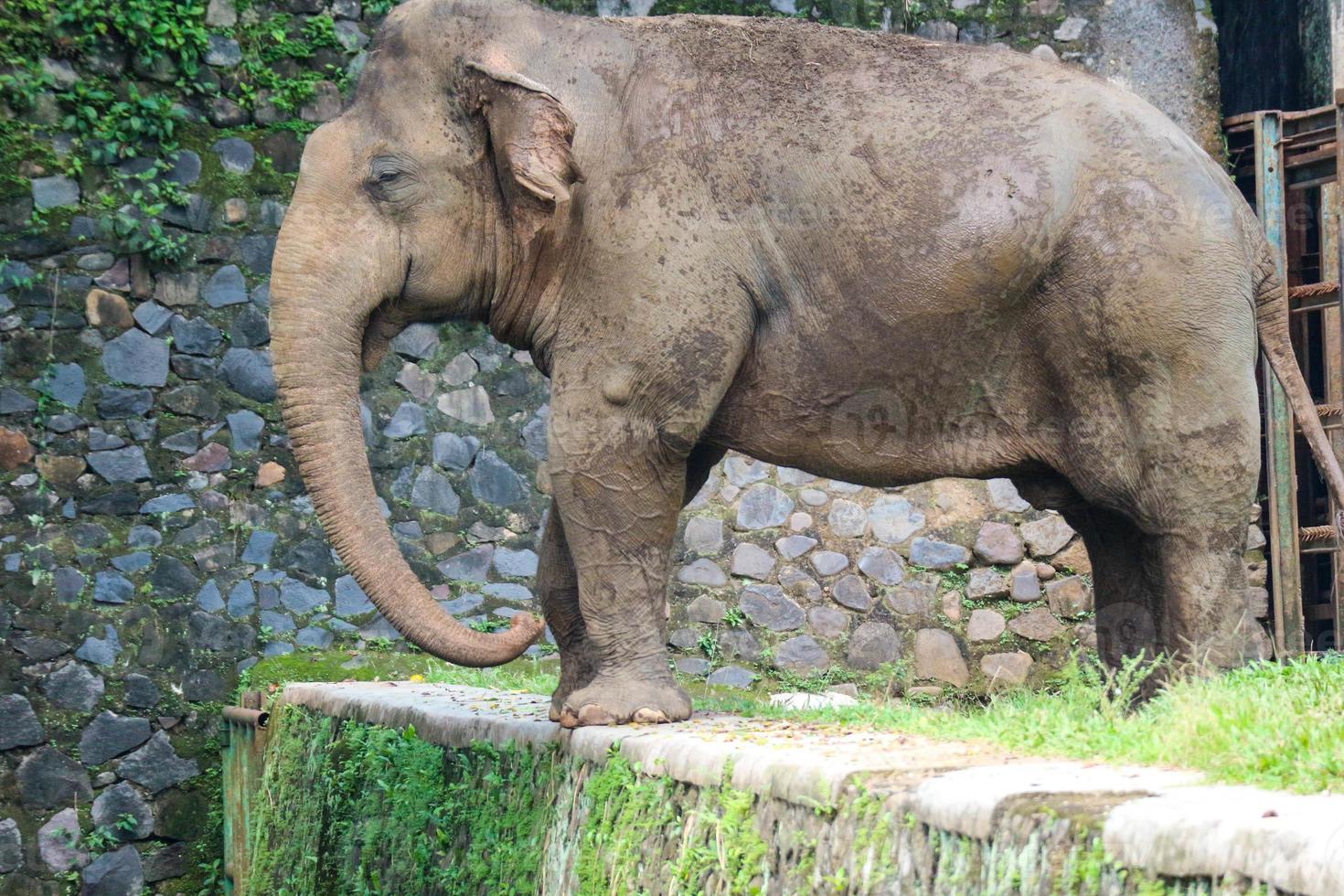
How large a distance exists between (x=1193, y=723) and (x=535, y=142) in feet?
7.63

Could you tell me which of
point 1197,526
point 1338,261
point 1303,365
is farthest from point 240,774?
point 1338,261

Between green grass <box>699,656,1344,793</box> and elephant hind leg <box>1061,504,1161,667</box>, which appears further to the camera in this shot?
elephant hind leg <box>1061,504,1161,667</box>

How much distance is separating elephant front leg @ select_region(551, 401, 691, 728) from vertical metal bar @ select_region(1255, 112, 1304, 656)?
15.9 feet

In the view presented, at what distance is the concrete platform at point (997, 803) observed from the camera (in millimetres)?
2160

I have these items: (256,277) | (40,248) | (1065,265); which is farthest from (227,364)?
(1065,265)

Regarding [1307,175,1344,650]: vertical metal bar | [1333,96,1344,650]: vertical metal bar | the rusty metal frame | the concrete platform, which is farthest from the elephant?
[1307,175,1344,650]: vertical metal bar

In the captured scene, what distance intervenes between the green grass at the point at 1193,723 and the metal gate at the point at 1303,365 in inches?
143

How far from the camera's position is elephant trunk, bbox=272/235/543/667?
4.38 metres

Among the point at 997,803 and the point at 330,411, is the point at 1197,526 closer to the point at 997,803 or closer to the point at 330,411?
the point at 997,803

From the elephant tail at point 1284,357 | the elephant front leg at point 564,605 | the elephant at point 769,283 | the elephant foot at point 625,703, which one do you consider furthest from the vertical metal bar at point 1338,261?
the elephant foot at point 625,703

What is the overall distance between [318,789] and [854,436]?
2.65 meters

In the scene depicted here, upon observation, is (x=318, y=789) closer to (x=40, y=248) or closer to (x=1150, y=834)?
(x=40, y=248)

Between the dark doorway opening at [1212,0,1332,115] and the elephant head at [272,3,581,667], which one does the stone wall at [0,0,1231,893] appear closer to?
the dark doorway opening at [1212,0,1332,115]

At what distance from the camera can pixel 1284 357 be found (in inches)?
189
